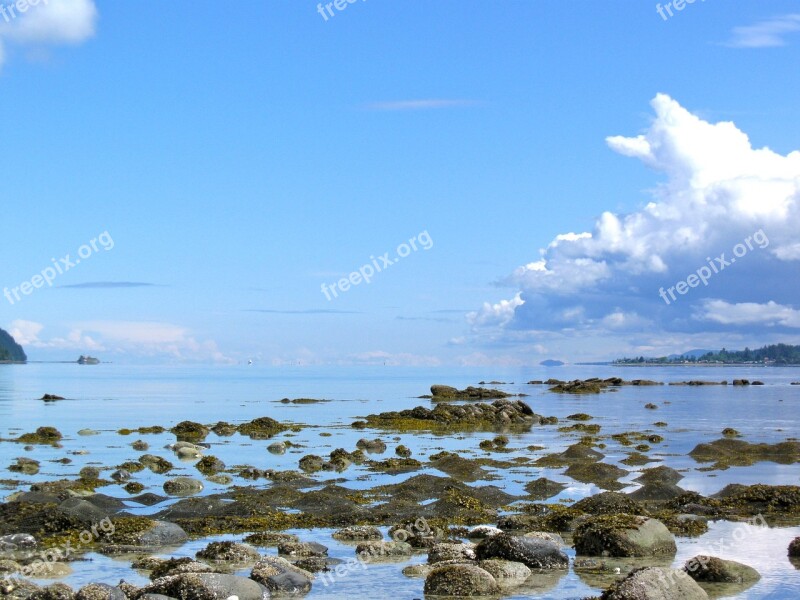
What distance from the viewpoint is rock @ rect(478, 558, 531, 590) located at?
53.1ft

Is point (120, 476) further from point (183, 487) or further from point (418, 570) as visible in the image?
point (418, 570)

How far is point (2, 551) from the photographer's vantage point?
1878 cm

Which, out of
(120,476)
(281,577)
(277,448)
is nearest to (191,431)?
(277,448)

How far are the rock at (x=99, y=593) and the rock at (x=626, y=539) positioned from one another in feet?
31.3

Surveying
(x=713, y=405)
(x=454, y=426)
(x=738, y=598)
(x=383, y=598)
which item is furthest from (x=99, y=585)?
(x=713, y=405)

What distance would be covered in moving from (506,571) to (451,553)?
1.52 metres

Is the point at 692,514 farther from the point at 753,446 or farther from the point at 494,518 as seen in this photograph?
the point at 753,446

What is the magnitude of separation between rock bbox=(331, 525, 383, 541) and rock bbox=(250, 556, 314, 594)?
3917mm

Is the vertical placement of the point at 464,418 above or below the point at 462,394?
below

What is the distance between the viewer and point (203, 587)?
47.5 feet

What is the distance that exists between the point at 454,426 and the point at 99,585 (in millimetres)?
45273

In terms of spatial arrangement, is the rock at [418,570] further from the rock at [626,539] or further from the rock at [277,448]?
the rock at [277,448]

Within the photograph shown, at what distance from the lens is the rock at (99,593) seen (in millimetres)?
13759

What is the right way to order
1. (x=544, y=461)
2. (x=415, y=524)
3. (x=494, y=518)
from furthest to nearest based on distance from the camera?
1. (x=544, y=461)
2. (x=494, y=518)
3. (x=415, y=524)
